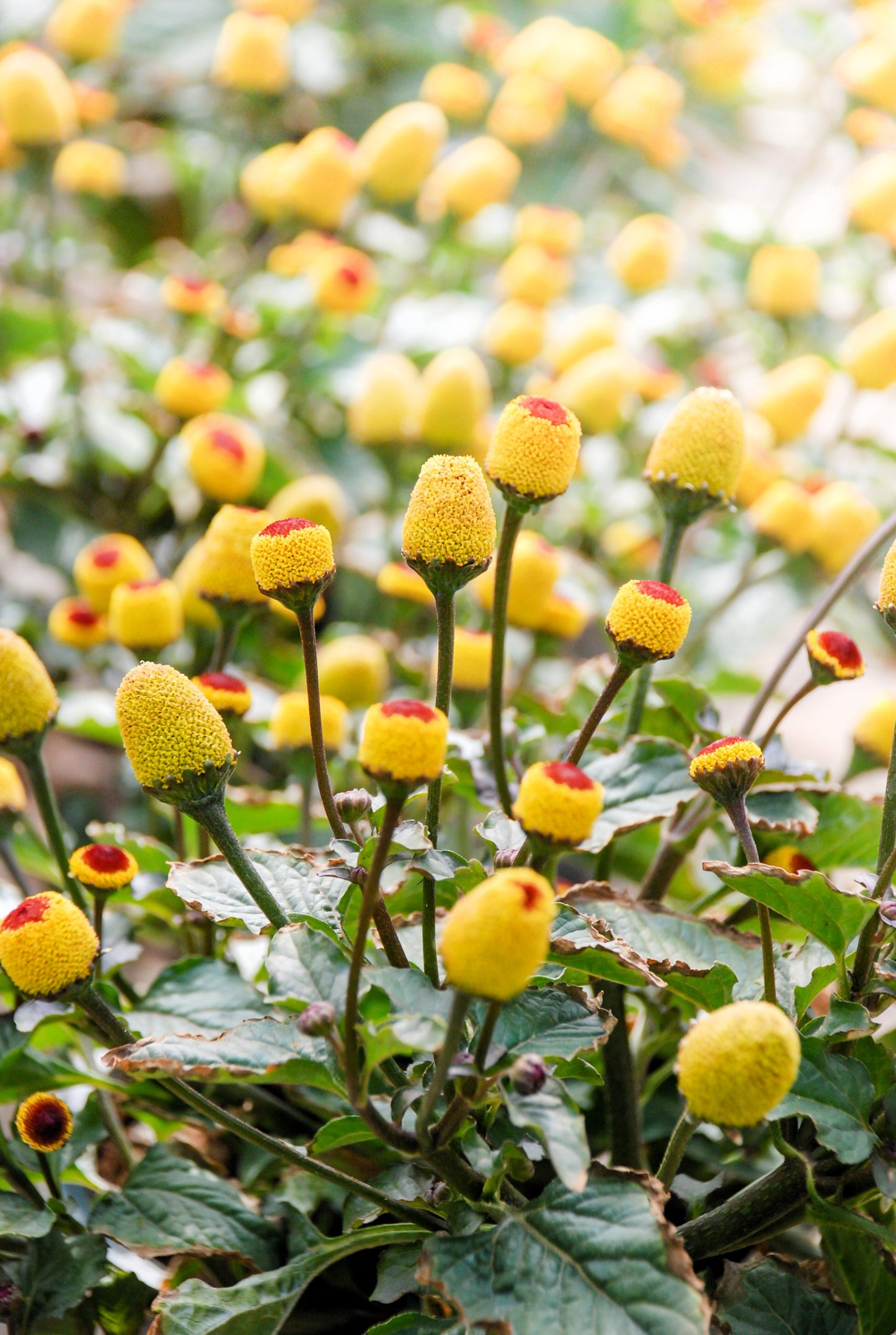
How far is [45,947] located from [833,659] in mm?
383

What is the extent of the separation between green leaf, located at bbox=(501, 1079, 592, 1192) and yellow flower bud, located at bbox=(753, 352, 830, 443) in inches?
33.2

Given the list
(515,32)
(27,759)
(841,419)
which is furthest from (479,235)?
(27,759)

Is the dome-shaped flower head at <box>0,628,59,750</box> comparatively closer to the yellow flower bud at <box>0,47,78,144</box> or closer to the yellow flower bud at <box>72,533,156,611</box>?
the yellow flower bud at <box>72,533,156,611</box>

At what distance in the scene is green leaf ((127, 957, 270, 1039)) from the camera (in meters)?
0.62

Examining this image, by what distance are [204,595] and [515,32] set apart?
7.05 feet

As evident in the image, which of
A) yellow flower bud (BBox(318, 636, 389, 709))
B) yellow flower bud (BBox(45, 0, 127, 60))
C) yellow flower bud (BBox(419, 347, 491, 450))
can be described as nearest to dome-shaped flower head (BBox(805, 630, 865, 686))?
yellow flower bud (BBox(318, 636, 389, 709))

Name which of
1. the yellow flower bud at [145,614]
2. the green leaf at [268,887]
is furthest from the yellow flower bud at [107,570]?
the green leaf at [268,887]

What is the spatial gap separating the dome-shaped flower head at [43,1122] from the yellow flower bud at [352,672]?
1.34 feet

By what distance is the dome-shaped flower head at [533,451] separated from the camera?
0.51 meters

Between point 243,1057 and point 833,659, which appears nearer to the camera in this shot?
point 243,1057

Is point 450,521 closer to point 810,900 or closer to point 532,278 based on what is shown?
point 810,900

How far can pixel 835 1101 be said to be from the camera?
0.48 metres

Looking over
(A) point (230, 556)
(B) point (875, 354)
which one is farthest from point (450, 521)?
(B) point (875, 354)

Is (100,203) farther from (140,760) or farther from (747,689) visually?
(140,760)
